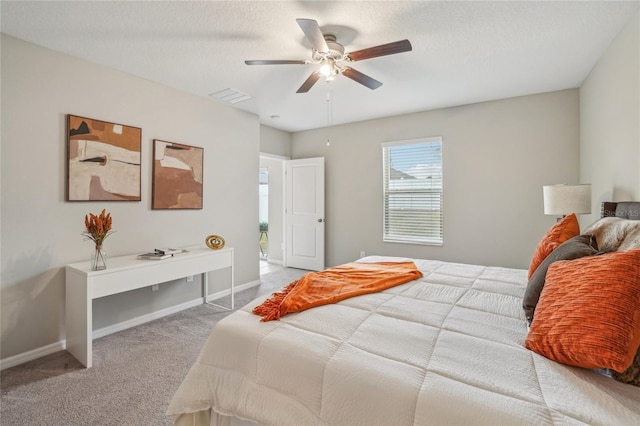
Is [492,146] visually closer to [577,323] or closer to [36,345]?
[577,323]

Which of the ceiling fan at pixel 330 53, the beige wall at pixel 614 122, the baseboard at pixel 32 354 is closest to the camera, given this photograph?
the ceiling fan at pixel 330 53

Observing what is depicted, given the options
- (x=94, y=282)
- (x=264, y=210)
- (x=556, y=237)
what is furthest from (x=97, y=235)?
(x=264, y=210)

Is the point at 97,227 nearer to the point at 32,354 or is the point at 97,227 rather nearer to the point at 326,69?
the point at 32,354

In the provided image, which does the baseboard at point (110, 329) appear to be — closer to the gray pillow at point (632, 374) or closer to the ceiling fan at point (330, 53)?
the ceiling fan at point (330, 53)

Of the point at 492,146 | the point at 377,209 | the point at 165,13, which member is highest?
the point at 165,13

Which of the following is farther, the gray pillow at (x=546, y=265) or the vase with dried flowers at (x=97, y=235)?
the vase with dried flowers at (x=97, y=235)

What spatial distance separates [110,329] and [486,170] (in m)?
4.71

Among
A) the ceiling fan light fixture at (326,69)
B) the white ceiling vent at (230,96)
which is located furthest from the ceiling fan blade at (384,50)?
the white ceiling vent at (230,96)

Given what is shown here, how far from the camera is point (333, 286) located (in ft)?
6.31

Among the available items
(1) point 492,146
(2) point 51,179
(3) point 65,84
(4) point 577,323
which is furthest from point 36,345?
(1) point 492,146

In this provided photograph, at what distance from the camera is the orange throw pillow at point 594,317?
932 millimetres

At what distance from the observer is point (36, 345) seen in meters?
2.47

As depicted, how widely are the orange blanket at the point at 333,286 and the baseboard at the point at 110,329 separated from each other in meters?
2.09

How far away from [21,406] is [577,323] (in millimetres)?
2994
